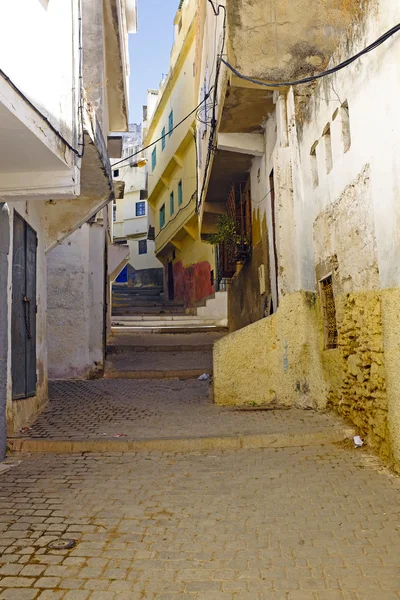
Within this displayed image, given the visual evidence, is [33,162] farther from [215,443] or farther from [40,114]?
[215,443]

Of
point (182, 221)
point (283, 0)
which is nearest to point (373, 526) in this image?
point (283, 0)

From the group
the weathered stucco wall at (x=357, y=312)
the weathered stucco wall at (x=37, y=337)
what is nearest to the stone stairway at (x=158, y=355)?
the weathered stucco wall at (x=37, y=337)

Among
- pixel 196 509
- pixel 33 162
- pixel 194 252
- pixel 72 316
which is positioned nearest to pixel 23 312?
pixel 33 162

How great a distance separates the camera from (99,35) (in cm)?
951

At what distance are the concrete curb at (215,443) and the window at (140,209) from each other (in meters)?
36.3

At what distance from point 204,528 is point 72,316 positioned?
8.45 meters

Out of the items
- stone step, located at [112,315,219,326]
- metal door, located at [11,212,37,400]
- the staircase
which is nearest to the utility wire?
metal door, located at [11,212,37,400]

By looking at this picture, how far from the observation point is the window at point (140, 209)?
41.2 m

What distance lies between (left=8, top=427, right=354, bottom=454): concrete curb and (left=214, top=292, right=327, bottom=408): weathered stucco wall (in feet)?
4.25

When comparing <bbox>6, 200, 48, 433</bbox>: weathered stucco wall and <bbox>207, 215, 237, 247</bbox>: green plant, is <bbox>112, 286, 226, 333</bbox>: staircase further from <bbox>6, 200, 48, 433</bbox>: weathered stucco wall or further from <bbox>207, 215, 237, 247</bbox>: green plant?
<bbox>6, 200, 48, 433</bbox>: weathered stucco wall

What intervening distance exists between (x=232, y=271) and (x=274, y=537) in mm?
10847

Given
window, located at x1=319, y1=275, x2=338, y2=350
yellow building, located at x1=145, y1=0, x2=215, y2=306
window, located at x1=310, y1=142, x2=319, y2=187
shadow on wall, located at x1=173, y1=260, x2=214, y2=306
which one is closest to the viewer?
window, located at x1=319, y1=275, x2=338, y2=350

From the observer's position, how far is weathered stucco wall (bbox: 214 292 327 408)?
747 cm

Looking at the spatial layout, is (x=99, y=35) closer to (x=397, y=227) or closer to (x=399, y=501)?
(x=397, y=227)
